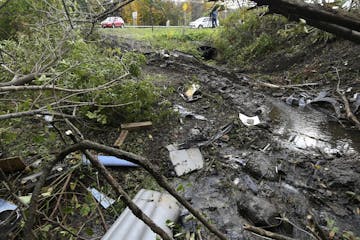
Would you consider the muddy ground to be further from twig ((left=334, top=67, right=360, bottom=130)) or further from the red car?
the red car

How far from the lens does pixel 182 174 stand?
3.21 meters

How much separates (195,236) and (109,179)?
1.36 metres

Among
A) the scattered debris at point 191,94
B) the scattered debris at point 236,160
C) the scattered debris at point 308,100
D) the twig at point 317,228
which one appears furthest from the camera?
the scattered debris at point 191,94

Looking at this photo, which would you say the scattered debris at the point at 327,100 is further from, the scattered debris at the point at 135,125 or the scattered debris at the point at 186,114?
the scattered debris at the point at 135,125

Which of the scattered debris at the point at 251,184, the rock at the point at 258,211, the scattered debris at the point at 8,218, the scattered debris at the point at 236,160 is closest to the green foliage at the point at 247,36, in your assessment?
the scattered debris at the point at 236,160

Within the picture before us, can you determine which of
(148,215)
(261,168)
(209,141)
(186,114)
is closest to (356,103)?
(261,168)

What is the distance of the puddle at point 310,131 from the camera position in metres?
3.88

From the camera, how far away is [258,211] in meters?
2.49

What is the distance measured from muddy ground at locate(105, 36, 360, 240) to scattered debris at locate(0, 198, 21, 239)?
4.44 feet

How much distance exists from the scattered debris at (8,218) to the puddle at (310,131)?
11.0 ft

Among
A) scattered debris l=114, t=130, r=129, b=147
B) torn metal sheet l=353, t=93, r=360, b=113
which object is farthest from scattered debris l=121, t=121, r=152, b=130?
torn metal sheet l=353, t=93, r=360, b=113

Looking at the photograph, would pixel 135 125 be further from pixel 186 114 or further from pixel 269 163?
pixel 269 163

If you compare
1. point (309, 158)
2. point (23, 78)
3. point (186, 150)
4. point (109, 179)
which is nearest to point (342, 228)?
point (309, 158)

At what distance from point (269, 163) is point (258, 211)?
0.98 meters
